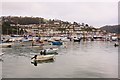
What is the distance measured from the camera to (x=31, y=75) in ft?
54.1

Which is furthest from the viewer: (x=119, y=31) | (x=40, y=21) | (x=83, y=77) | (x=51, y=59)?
(x=40, y=21)

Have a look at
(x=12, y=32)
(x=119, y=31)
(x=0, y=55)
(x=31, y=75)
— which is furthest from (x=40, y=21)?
(x=31, y=75)

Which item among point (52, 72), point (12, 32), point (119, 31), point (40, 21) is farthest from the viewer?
point (40, 21)

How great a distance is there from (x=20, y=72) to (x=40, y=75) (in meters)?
1.76

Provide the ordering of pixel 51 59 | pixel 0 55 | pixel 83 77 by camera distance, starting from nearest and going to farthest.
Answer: pixel 83 77, pixel 51 59, pixel 0 55

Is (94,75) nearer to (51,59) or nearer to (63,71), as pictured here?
(63,71)

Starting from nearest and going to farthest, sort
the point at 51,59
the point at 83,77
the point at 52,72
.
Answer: the point at 83,77 < the point at 52,72 < the point at 51,59

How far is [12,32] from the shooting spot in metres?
82.9

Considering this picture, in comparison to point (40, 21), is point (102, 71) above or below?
below

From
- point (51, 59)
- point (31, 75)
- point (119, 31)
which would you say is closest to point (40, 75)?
point (31, 75)

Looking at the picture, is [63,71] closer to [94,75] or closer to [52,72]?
[52,72]

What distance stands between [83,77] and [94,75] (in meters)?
1.09

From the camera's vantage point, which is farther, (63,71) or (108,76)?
(63,71)

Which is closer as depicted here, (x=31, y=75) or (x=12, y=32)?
(x=31, y=75)
